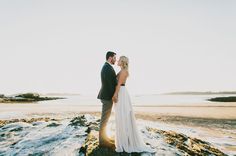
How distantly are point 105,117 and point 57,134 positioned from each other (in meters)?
3.47

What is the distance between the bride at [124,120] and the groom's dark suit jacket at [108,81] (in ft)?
0.51

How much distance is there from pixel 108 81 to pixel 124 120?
149cm

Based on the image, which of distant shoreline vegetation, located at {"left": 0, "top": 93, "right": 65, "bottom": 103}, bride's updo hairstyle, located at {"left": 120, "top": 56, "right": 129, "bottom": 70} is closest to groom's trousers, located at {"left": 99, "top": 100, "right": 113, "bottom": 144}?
bride's updo hairstyle, located at {"left": 120, "top": 56, "right": 129, "bottom": 70}

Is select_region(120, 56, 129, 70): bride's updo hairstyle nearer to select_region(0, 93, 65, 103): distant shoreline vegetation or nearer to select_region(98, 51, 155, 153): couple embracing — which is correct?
select_region(98, 51, 155, 153): couple embracing

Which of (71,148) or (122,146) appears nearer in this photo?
(122,146)

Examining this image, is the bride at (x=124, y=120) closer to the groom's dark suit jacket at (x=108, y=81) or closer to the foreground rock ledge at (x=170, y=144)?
the groom's dark suit jacket at (x=108, y=81)

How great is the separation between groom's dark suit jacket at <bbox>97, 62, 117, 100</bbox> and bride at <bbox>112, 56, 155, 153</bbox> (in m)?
0.15

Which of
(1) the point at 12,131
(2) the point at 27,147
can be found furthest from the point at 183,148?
(1) the point at 12,131

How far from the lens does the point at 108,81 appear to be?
28.7 feet

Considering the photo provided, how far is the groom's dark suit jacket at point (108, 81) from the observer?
28.6 feet

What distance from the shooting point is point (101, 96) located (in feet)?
29.1

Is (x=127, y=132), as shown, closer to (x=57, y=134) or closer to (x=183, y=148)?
(x=183, y=148)

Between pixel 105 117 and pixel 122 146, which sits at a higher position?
pixel 105 117

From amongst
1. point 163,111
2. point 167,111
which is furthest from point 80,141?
point 167,111
